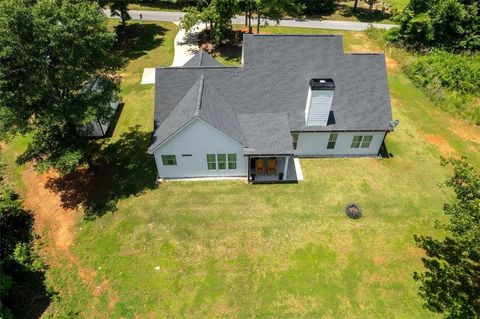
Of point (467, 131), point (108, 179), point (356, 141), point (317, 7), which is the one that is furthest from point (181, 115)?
point (317, 7)

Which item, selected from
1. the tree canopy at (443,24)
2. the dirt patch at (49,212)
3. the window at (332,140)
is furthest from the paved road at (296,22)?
the dirt patch at (49,212)

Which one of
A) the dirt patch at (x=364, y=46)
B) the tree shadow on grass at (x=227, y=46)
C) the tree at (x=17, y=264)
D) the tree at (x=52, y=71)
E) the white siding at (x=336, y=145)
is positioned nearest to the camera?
the tree at (x=17, y=264)

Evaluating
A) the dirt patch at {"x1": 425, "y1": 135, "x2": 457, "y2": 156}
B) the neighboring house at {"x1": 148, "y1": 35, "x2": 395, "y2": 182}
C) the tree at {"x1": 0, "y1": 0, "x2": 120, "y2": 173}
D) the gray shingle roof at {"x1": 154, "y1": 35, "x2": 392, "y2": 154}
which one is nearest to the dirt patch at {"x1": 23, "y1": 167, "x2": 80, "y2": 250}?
the tree at {"x1": 0, "y1": 0, "x2": 120, "y2": 173}

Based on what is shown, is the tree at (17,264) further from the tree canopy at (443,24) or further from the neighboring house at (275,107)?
the tree canopy at (443,24)

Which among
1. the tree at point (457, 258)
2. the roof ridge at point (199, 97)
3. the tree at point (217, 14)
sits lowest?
the tree at point (457, 258)

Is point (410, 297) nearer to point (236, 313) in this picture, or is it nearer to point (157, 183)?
point (236, 313)

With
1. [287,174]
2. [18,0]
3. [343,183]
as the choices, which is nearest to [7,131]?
[18,0]

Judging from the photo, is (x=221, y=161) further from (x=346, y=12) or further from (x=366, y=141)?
(x=346, y=12)

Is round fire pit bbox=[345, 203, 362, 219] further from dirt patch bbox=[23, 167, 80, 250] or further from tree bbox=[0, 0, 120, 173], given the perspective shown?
dirt patch bbox=[23, 167, 80, 250]

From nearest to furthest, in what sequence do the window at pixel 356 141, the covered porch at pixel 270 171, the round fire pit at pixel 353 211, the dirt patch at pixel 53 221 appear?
the dirt patch at pixel 53 221 < the round fire pit at pixel 353 211 < the covered porch at pixel 270 171 < the window at pixel 356 141
